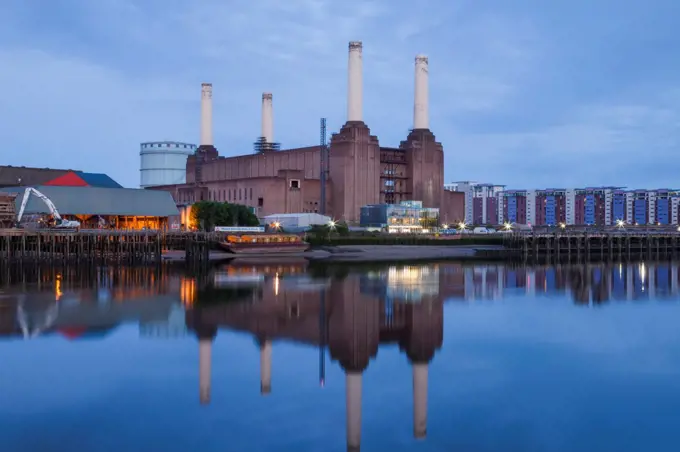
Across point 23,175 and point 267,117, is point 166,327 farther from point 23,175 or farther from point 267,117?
point 267,117

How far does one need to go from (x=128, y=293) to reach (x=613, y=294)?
76.5ft

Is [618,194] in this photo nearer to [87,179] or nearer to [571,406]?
[87,179]

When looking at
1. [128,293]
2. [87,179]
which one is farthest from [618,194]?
[128,293]

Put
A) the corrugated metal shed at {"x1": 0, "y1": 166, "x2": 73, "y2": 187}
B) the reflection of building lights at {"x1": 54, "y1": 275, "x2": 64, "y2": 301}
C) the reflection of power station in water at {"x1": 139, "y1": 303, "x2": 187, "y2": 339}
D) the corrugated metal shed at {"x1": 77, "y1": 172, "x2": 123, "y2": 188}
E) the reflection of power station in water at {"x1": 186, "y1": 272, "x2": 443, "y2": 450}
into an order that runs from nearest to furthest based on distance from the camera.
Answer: the reflection of power station in water at {"x1": 186, "y1": 272, "x2": 443, "y2": 450}
the reflection of power station in water at {"x1": 139, "y1": 303, "x2": 187, "y2": 339}
the reflection of building lights at {"x1": 54, "y1": 275, "x2": 64, "y2": 301}
the corrugated metal shed at {"x1": 77, "y1": 172, "x2": 123, "y2": 188}
the corrugated metal shed at {"x1": 0, "y1": 166, "x2": 73, "y2": 187}

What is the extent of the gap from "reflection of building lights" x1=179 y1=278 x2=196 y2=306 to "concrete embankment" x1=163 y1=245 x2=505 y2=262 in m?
20.1

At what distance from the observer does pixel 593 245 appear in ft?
292

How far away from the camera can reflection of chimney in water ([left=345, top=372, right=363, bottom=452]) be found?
1254 cm

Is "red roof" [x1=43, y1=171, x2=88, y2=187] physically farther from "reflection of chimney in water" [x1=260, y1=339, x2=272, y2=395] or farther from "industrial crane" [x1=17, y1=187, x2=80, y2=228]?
"reflection of chimney in water" [x1=260, y1=339, x2=272, y2=395]

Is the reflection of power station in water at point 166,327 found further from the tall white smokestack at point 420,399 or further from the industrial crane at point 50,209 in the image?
the industrial crane at point 50,209

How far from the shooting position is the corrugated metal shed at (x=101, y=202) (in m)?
67.1

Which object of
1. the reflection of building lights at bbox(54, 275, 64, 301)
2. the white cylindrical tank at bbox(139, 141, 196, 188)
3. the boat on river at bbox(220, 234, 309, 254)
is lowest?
the reflection of building lights at bbox(54, 275, 64, 301)

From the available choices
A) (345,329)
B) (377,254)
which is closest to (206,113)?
(377,254)

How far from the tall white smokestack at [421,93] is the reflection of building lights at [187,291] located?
60392 millimetres

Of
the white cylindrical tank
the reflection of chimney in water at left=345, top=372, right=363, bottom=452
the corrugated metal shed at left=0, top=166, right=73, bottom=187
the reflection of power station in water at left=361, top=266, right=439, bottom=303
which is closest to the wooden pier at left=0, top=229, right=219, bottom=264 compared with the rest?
the reflection of power station in water at left=361, top=266, right=439, bottom=303
